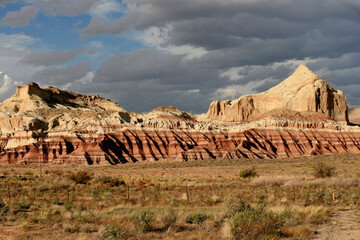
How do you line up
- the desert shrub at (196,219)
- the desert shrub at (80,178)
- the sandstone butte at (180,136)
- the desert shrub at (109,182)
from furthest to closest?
1. the sandstone butte at (180,136)
2. the desert shrub at (80,178)
3. the desert shrub at (109,182)
4. the desert shrub at (196,219)

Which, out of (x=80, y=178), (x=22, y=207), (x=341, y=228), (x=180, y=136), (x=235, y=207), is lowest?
(x=341, y=228)

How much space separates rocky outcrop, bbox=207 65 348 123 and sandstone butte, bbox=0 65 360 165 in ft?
1.21

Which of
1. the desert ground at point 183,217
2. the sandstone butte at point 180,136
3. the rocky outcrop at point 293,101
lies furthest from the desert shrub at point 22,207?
the rocky outcrop at point 293,101

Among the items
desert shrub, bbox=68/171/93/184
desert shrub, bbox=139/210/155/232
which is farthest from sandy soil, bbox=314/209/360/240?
desert shrub, bbox=68/171/93/184

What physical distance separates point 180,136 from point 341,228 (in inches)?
3628

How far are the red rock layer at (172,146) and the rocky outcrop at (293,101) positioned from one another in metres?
24.8

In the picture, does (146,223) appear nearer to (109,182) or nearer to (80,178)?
(109,182)

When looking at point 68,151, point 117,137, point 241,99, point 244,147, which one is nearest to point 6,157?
point 68,151

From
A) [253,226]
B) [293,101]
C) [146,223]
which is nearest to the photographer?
[253,226]

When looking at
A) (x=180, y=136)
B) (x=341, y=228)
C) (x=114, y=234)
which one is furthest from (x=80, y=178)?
(x=180, y=136)

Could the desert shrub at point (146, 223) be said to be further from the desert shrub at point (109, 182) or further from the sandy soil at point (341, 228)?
the desert shrub at point (109, 182)

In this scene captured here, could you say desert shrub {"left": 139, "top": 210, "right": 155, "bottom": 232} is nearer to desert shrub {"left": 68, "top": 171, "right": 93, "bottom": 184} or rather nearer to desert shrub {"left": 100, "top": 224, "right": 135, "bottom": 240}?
desert shrub {"left": 100, "top": 224, "right": 135, "bottom": 240}

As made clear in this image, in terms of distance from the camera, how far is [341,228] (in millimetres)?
16953

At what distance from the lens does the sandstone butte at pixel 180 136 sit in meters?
99.4
